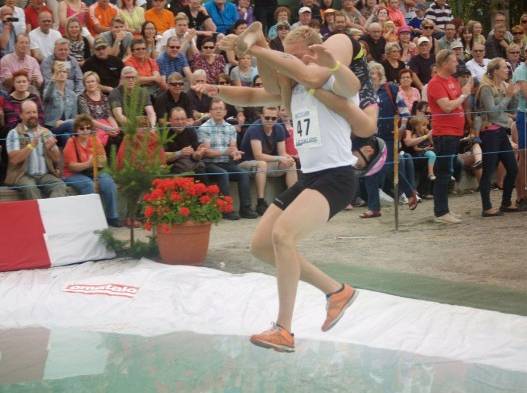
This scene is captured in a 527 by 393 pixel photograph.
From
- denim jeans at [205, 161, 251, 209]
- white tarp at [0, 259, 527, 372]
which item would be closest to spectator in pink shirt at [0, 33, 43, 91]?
denim jeans at [205, 161, 251, 209]

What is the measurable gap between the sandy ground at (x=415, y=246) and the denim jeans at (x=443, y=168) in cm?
22

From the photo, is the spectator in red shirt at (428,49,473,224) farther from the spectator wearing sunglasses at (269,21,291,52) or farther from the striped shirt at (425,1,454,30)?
the striped shirt at (425,1,454,30)

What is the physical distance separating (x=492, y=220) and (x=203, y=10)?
535cm

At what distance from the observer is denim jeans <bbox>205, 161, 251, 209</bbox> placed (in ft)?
35.4

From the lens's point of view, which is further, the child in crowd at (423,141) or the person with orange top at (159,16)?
the person with orange top at (159,16)

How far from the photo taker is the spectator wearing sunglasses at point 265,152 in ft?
36.2

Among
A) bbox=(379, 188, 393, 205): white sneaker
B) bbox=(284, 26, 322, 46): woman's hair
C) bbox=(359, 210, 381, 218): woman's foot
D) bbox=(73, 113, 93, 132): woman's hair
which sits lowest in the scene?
bbox=(379, 188, 393, 205): white sneaker

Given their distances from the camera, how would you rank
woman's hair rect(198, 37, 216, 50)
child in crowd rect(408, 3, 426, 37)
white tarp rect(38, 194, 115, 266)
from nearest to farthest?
white tarp rect(38, 194, 115, 266) < woman's hair rect(198, 37, 216, 50) < child in crowd rect(408, 3, 426, 37)

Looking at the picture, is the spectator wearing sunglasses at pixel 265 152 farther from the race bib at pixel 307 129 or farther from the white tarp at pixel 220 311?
the race bib at pixel 307 129

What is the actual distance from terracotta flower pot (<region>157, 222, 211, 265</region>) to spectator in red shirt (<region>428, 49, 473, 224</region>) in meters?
2.92

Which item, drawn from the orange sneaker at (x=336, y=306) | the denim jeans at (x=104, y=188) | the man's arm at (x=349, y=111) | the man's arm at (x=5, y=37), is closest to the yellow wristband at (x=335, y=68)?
the man's arm at (x=349, y=111)

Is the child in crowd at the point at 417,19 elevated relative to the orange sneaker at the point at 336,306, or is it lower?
elevated

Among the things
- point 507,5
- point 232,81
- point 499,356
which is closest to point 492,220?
point 232,81

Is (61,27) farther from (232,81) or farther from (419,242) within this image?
(419,242)
